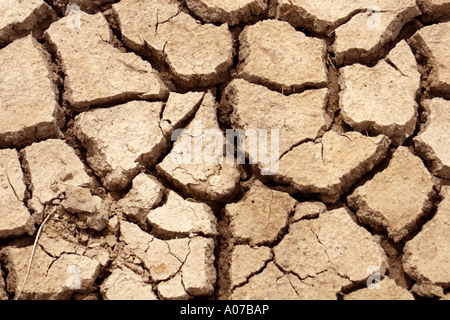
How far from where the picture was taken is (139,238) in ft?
7.57

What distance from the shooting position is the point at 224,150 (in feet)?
8.18

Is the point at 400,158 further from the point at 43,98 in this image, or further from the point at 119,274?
the point at 43,98

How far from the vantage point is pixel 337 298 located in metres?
2.18

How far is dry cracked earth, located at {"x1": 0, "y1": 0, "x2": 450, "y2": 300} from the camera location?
2.23 meters

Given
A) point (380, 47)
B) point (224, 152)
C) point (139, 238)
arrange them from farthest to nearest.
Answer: point (380, 47)
point (224, 152)
point (139, 238)

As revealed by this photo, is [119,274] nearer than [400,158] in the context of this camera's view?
Yes

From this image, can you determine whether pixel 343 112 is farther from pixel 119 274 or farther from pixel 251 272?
pixel 119 274

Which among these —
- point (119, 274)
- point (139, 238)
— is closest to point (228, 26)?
point (139, 238)

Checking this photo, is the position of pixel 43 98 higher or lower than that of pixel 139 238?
higher

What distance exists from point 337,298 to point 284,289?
Answer: 0.21m

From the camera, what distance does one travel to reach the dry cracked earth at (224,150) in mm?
2234
